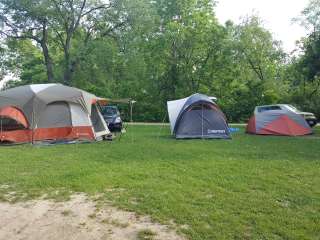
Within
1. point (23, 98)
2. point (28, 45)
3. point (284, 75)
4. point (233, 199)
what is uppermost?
point (28, 45)

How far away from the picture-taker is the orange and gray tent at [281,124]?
15062 millimetres

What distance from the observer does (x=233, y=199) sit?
5.50 m

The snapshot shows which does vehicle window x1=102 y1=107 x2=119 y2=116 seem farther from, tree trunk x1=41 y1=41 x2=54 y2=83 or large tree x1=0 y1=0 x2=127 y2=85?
tree trunk x1=41 y1=41 x2=54 y2=83

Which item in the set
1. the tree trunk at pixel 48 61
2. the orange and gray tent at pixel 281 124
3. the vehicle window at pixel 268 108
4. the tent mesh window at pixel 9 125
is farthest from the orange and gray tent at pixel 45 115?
the tree trunk at pixel 48 61

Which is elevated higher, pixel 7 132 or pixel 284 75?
pixel 284 75

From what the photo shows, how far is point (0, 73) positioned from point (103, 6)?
14.0m

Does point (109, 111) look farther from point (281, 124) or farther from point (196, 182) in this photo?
point (196, 182)

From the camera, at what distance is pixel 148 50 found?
100 ft

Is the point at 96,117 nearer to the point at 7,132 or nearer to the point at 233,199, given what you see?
the point at 7,132

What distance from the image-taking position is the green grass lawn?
4.56 metres

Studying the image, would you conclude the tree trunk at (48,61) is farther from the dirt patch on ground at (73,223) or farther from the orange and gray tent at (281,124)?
the dirt patch on ground at (73,223)

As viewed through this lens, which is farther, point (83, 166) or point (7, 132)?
point (7, 132)

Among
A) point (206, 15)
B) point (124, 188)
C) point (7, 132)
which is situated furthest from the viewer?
point (206, 15)

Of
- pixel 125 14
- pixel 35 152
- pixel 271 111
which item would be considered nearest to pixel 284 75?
pixel 125 14
